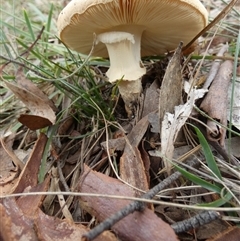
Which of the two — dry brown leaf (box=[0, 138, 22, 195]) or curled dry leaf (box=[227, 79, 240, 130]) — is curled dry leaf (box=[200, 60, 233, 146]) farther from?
dry brown leaf (box=[0, 138, 22, 195])

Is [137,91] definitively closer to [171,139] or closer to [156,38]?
[156,38]

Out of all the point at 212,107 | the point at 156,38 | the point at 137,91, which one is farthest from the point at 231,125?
the point at 156,38

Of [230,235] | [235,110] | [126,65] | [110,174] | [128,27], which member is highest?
[128,27]

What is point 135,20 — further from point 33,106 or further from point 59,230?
point 59,230

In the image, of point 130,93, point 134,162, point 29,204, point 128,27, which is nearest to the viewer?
point 29,204

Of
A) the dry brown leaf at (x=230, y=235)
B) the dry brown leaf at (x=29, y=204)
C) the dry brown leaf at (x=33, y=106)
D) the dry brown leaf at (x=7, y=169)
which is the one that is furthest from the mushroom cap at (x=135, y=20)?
the dry brown leaf at (x=230, y=235)

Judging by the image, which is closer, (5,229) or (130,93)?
(5,229)

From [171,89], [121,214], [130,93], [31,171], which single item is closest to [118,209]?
[121,214]

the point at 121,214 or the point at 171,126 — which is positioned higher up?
the point at 171,126

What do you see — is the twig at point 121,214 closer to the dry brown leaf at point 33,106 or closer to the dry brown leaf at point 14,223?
the dry brown leaf at point 14,223
